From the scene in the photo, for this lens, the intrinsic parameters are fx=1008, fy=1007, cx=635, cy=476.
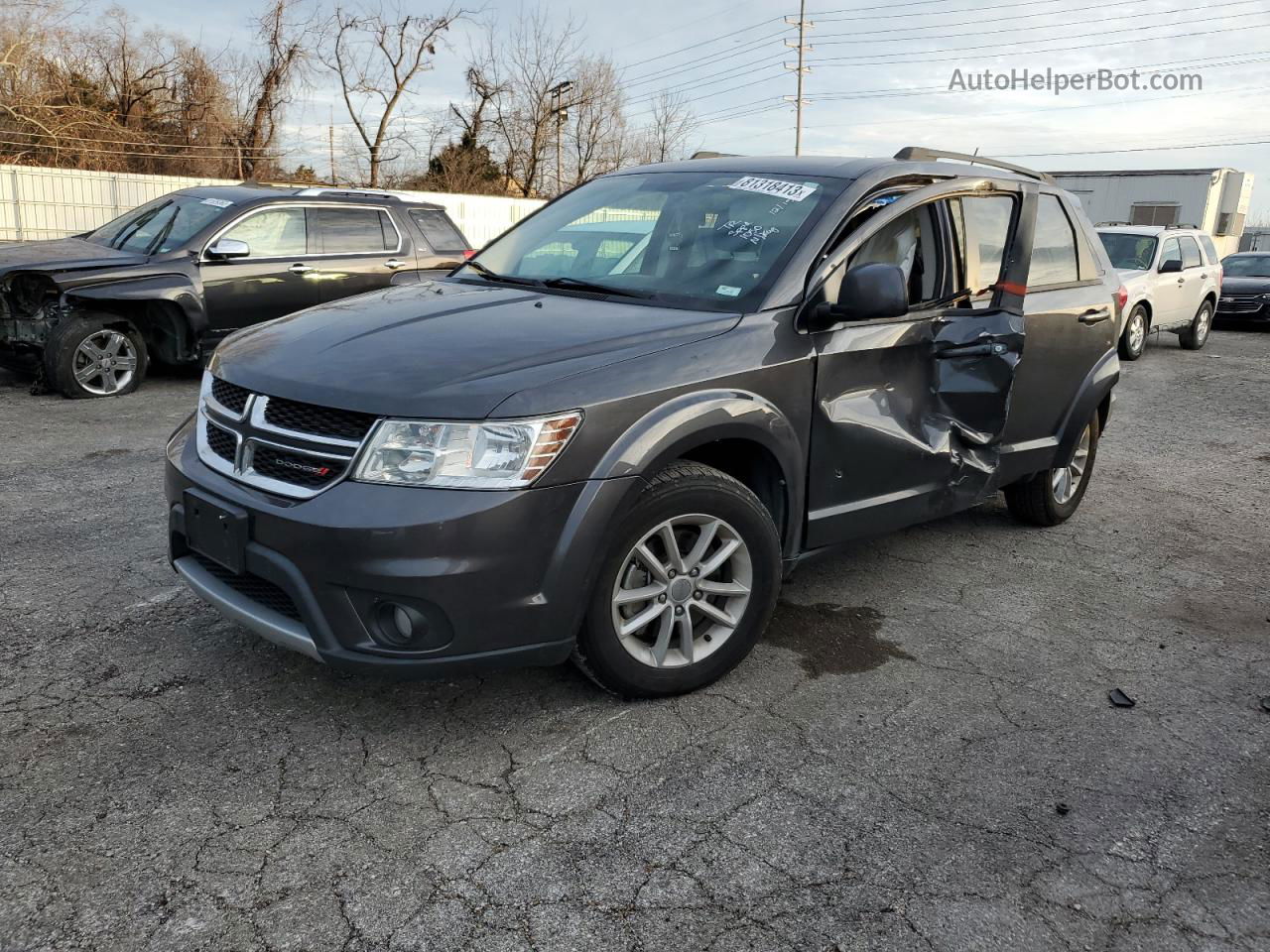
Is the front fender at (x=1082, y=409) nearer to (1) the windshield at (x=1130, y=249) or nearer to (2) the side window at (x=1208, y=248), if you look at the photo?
(1) the windshield at (x=1130, y=249)

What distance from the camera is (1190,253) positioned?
14.7 metres

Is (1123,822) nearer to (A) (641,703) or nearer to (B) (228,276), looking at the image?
(A) (641,703)

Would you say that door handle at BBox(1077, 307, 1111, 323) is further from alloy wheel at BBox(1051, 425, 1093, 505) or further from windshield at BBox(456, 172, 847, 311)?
windshield at BBox(456, 172, 847, 311)

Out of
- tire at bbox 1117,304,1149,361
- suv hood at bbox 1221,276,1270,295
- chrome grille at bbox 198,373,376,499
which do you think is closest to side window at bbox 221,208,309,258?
chrome grille at bbox 198,373,376,499

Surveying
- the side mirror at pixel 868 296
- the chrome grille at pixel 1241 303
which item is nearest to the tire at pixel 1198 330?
the chrome grille at pixel 1241 303

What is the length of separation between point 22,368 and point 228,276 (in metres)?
1.90

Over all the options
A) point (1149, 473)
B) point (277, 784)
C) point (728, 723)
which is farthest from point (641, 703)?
point (1149, 473)

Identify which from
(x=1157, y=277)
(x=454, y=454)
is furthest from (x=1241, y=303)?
(x=454, y=454)

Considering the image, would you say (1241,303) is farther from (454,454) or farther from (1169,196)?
(1169,196)

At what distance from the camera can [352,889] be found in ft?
7.75

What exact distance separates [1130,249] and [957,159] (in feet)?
35.9

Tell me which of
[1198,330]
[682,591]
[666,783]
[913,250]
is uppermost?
[913,250]

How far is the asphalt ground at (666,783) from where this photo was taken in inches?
90.9

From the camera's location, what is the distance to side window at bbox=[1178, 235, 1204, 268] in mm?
14422
